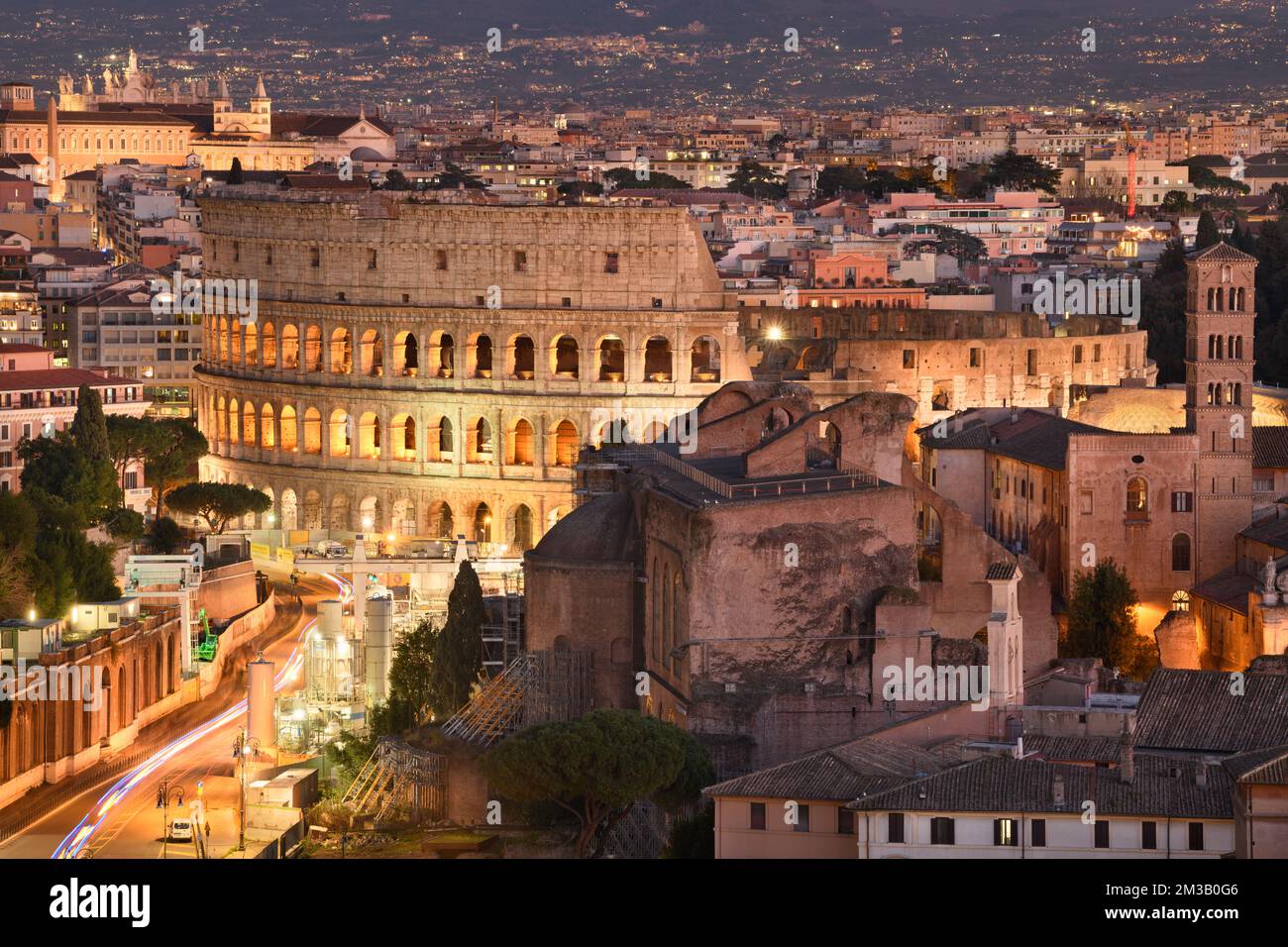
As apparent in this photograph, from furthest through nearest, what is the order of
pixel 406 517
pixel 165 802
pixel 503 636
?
pixel 406 517
pixel 503 636
pixel 165 802

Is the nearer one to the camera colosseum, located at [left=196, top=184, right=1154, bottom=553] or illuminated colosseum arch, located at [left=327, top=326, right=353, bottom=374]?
colosseum, located at [left=196, top=184, right=1154, bottom=553]

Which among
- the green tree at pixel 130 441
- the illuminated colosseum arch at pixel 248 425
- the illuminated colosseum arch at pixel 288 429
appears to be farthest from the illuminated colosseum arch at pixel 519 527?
the illuminated colosseum arch at pixel 248 425

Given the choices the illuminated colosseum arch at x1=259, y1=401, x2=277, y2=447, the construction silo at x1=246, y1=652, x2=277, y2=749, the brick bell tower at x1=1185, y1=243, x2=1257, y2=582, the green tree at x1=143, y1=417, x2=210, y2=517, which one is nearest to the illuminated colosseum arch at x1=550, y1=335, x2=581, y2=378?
the illuminated colosseum arch at x1=259, y1=401, x2=277, y2=447

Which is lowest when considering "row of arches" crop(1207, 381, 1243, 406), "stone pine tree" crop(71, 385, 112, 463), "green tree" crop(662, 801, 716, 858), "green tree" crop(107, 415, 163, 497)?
"green tree" crop(662, 801, 716, 858)

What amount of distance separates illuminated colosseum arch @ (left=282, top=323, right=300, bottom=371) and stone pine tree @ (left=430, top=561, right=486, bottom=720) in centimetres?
3726

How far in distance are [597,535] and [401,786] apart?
6541 mm

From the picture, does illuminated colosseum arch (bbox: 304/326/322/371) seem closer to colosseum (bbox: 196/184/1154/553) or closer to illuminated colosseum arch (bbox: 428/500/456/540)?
colosseum (bbox: 196/184/1154/553)

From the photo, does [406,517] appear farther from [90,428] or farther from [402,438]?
[90,428]

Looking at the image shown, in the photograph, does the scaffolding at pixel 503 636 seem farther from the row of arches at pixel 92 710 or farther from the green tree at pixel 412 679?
the row of arches at pixel 92 710

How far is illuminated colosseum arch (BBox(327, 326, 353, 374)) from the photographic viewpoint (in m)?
99.8

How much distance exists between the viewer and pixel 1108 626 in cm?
6444

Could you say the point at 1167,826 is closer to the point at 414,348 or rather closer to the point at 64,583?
the point at 64,583

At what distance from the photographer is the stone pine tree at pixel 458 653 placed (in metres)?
63.2

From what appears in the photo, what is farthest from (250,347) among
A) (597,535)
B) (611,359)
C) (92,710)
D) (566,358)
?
(597,535)
